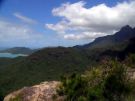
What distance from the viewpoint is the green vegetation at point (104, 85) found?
52.6 feet

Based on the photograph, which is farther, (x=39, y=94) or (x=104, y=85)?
(x=39, y=94)

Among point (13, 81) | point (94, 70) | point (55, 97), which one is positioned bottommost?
point (13, 81)

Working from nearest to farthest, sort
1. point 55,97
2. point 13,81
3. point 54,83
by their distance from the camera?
1. point 55,97
2. point 54,83
3. point 13,81

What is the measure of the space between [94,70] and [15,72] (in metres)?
170

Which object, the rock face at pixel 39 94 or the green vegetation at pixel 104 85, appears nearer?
the green vegetation at pixel 104 85

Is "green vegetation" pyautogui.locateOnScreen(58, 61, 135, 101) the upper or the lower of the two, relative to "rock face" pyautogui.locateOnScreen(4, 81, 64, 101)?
upper

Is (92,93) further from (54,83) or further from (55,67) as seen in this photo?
(55,67)

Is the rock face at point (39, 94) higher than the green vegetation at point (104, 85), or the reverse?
the green vegetation at point (104, 85)

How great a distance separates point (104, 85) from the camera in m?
16.3

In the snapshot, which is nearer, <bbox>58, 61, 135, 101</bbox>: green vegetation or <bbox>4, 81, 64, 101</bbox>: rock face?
<bbox>58, 61, 135, 101</bbox>: green vegetation

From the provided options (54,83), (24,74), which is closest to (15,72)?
(24,74)

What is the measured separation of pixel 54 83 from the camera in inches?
807

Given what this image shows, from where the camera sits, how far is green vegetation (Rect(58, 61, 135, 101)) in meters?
16.0

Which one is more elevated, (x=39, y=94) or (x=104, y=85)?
(x=104, y=85)
